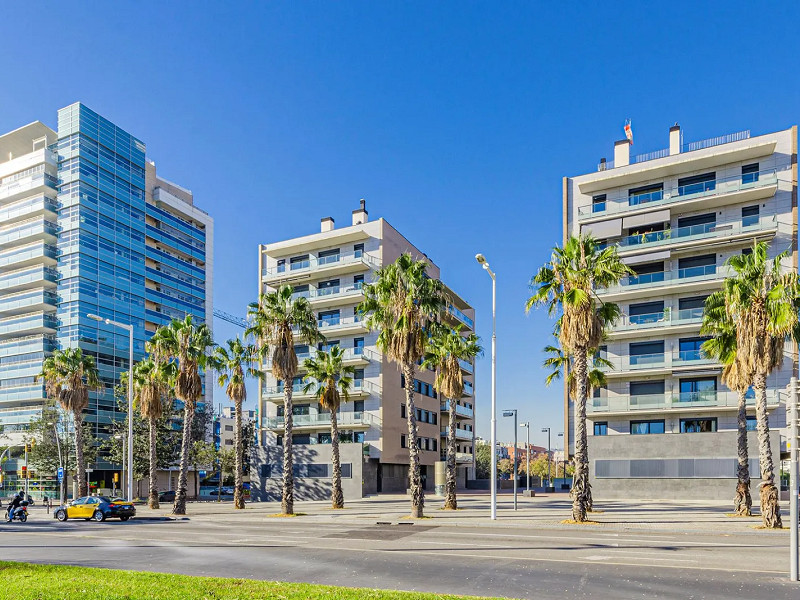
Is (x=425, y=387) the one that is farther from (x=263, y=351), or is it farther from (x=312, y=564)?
(x=312, y=564)

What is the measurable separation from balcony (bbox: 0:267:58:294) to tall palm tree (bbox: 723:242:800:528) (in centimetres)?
8302

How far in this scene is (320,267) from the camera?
6056 centimetres

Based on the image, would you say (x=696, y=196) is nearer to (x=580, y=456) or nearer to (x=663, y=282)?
(x=663, y=282)

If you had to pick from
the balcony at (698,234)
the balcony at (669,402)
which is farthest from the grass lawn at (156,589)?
the balcony at (698,234)

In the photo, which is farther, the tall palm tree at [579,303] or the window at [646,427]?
the window at [646,427]

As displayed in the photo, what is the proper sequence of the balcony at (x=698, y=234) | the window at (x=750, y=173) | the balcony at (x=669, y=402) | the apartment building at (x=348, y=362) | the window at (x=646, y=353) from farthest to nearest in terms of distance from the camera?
1. the apartment building at (x=348, y=362)
2. the window at (x=646, y=353)
3. the window at (x=750, y=173)
4. the balcony at (x=698, y=234)
5. the balcony at (x=669, y=402)

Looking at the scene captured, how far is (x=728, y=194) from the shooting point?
45.1 meters

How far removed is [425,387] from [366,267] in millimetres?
15618

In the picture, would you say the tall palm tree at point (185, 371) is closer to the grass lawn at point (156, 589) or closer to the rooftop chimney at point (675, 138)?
the grass lawn at point (156, 589)

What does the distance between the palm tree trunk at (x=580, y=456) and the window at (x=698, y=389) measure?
18628mm

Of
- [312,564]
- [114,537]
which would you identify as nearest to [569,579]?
[312,564]

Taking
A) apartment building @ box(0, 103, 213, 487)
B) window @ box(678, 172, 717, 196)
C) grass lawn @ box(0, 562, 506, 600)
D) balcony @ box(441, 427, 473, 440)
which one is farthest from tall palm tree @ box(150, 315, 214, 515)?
apartment building @ box(0, 103, 213, 487)

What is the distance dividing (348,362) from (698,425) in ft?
94.6

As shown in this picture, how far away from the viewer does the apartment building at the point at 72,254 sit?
84.2 metres
